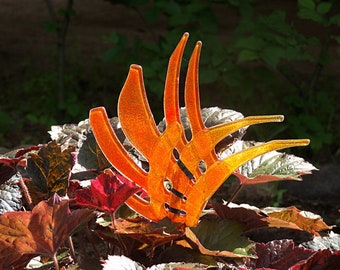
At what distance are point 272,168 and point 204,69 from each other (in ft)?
7.92

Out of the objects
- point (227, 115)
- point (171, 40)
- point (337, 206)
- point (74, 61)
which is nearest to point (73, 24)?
point (74, 61)

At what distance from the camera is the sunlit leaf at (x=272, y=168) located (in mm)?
1366

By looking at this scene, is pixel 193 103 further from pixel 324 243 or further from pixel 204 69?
pixel 204 69

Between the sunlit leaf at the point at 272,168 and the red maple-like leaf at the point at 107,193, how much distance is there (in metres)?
0.27

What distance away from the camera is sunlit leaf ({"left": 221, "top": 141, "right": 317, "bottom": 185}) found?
1.37m

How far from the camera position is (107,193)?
46.8 inches

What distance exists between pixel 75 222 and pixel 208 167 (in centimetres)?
28

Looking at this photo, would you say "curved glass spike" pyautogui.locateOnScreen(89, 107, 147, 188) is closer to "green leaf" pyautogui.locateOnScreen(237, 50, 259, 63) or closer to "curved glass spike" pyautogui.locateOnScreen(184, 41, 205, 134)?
"curved glass spike" pyautogui.locateOnScreen(184, 41, 205, 134)

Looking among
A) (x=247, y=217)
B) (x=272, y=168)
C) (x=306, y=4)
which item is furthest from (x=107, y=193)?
(x=306, y=4)

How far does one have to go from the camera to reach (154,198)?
1301 mm

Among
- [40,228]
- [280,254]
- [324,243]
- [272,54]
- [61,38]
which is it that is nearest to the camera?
[40,228]

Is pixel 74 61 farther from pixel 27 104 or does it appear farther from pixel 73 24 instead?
pixel 73 24

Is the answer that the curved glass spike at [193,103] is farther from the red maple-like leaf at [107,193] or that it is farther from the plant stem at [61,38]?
the plant stem at [61,38]

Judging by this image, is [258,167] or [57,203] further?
[258,167]
